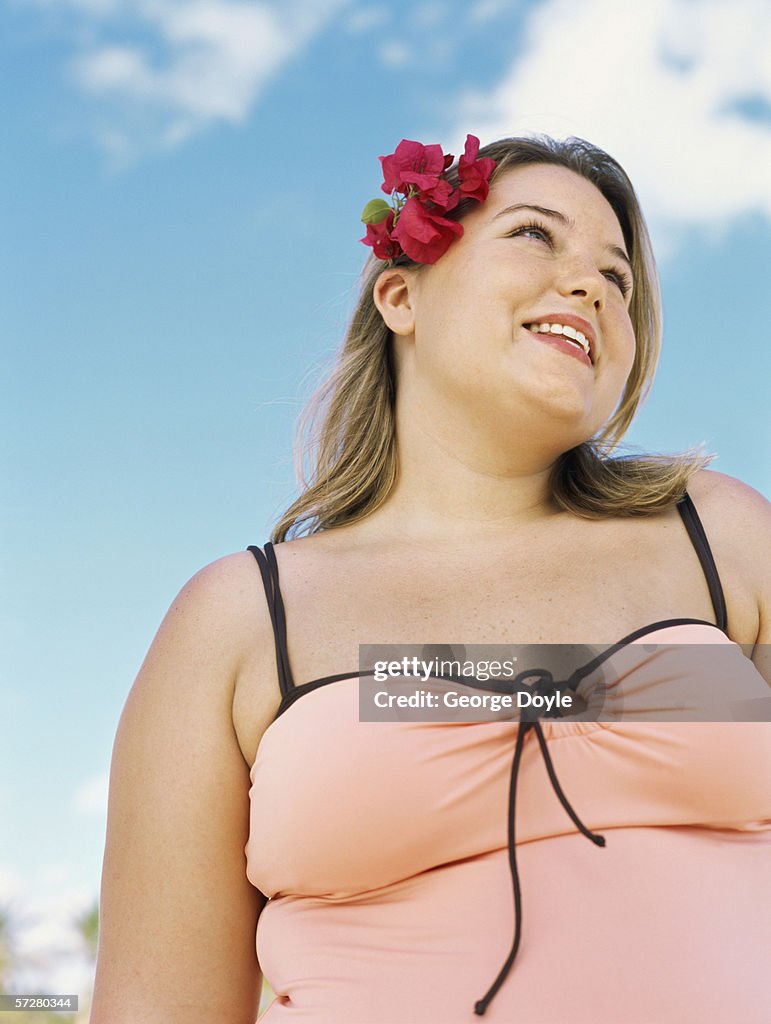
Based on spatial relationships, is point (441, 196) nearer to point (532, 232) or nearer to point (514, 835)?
point (532, 232)

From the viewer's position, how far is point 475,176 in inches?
80.7

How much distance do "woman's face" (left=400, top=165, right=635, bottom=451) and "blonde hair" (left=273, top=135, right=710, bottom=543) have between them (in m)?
0.10

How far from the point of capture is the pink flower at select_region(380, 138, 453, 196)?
7.11ft

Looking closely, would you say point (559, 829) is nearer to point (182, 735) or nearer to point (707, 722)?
point (707, 722)

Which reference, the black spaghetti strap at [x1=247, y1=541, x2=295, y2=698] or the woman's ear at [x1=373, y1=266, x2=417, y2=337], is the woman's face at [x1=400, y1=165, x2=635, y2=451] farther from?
the black spaghetti strap at [x1=247, y1=541, x2=295, y2=698]

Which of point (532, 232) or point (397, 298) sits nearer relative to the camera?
point (532, 232)

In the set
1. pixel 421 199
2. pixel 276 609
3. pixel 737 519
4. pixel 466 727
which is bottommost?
pixel 466 727

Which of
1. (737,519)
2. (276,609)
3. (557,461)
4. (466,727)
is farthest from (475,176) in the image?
(466,727)

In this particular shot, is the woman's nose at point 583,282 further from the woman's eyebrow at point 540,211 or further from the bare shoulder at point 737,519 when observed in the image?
the bare shoulder at point 737,519

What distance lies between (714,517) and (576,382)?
0.30 meters

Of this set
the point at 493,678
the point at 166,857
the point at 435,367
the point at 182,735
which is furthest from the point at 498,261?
the point at 166,857

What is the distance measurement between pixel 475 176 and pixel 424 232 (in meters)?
0.14

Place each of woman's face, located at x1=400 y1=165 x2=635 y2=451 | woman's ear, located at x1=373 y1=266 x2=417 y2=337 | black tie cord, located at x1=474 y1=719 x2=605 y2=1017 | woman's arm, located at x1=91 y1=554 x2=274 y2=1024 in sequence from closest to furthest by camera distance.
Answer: black tie cord, located at x1=474 y1=719 x2=605 y2=1017, woman's arm, located at x1=91 y1=554 x2=274 y2=1024, woman's face, located at x1=400 y1=165 x2=635 y2=451, woman's ear, located at x1=373 y1=266 x2=417 y2=337

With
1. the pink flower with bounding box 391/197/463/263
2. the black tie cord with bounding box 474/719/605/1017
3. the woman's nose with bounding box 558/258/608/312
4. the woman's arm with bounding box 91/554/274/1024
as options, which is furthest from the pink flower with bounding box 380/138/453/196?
the black tie cord with bounding box 474/719/605/1017
